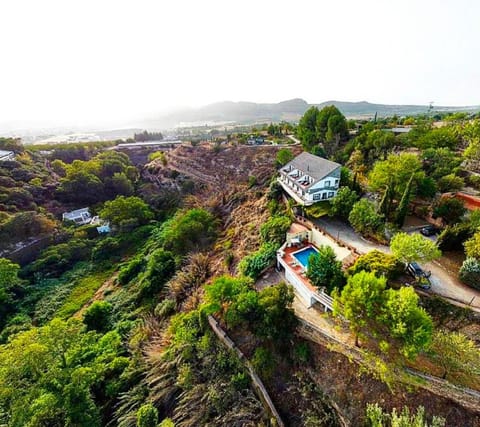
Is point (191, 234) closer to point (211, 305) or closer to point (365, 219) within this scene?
point (211, 305)

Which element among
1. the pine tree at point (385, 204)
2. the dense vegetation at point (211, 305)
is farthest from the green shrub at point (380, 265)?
the pine tree at point (385, 204)

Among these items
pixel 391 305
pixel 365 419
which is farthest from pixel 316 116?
pixel 365 419

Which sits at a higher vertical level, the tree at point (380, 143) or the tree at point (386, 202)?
the tree at point (380, 143)

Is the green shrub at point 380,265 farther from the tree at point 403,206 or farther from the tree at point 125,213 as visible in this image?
the tree at point 125,213

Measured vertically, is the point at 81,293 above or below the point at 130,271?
below

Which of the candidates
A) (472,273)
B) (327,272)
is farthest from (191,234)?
(472,273)

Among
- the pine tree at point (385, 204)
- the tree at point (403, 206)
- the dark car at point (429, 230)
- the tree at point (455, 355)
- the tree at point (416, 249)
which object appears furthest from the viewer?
the pine tree at point (385, 204)

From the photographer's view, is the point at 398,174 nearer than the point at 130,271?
Yes
